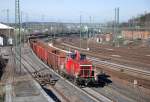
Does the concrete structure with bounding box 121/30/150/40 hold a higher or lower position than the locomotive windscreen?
higher

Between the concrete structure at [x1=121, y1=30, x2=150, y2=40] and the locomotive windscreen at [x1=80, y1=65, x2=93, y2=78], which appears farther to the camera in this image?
the concrete structure at [x1=121, y1=30, x2=150, y2=40]

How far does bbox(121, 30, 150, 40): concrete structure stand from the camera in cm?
10338

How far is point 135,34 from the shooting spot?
363ft

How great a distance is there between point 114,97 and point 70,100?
3.60 metres

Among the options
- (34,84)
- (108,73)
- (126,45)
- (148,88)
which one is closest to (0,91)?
(34,84)

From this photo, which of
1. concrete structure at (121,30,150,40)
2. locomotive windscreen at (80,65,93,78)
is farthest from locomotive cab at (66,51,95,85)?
concrete structure at (121,30,150,40)

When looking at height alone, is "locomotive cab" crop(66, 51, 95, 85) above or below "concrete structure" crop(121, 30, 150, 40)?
below

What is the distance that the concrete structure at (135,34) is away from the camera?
103m

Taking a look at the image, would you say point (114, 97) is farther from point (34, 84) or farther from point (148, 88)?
point (34, 84)

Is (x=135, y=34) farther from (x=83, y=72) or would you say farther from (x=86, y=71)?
(x=83, y=72)

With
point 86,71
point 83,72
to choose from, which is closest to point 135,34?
point 86,71

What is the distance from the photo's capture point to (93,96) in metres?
27.2

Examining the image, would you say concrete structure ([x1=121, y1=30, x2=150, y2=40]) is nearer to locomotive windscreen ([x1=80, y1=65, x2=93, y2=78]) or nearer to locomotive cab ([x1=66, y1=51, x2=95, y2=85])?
locomotive cab ([x1=66, y1=51, x2=95, y2=85])

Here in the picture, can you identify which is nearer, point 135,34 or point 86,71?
point 86,71
